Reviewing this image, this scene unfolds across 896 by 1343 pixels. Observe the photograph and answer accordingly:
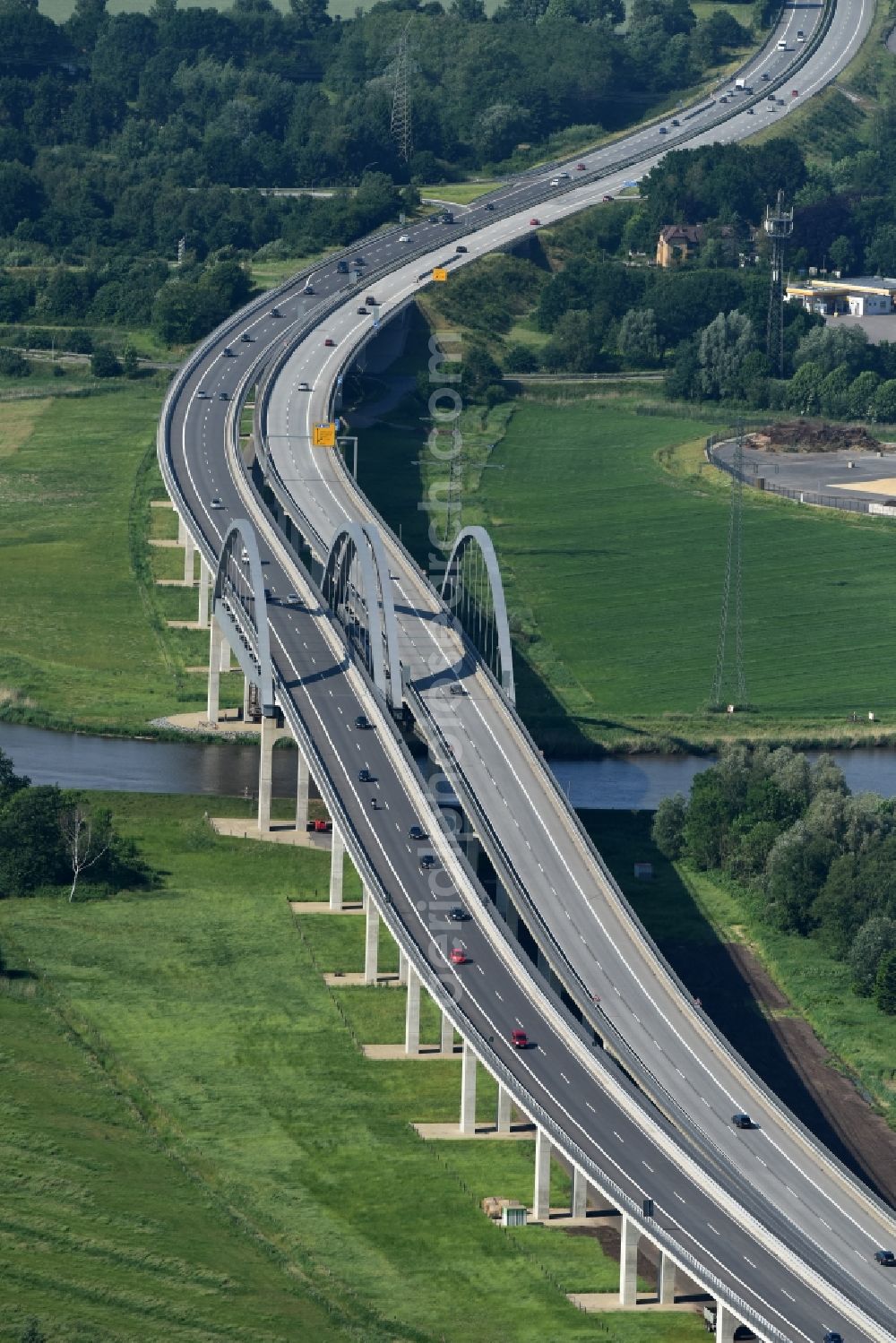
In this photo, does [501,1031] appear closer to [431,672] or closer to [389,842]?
[389,842]

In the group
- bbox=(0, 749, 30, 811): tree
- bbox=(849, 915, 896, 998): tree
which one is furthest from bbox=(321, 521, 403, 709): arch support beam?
bbox=(849, 915, 896, 998): tree

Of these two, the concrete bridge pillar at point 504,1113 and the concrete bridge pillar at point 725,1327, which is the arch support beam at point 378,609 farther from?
the concrete bridge pillar at point 725,1327

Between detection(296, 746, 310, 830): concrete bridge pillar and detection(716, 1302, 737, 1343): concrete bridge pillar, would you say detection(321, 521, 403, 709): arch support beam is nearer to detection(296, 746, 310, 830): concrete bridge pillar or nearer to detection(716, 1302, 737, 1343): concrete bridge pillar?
detection(296, 746, 310, 830): concrete bridge pillar

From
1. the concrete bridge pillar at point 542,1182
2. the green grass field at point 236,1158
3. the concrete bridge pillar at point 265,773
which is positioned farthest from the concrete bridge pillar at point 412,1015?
the concrete bridge pillar at point 265,773

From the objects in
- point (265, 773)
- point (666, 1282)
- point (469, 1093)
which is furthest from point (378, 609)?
point (666, 1282)

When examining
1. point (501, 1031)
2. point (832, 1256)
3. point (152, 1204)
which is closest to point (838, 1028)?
point (501, 1031)

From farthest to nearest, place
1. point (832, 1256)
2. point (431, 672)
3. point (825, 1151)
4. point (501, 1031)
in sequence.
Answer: point (431, 672) < point (501, 1031) < point (825, 1151) < point (832, 1256)
